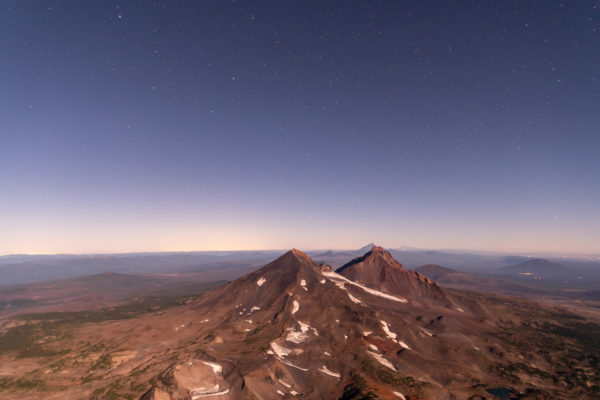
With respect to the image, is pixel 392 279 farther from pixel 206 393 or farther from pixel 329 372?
pixel 206 393

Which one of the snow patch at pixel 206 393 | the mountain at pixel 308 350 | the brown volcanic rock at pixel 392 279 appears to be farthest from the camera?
the brown volcanic rock at pixel 392 279

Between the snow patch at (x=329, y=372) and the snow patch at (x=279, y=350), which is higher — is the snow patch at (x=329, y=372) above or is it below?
below

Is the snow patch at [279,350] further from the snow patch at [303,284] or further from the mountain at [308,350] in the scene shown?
the snow patch at [303,284]

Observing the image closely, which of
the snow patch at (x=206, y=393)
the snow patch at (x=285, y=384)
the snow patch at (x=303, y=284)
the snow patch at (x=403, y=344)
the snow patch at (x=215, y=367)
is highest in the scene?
the snow patch at (x=303, y=284)

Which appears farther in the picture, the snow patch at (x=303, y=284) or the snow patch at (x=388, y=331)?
the snow patch at (x=303, y=284)

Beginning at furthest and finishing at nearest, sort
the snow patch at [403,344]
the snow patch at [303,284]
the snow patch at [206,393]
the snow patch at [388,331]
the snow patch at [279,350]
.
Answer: the snow patch at [303,284] < the snow patch at [388,331] < the snow patch at [403,344] < the snow patch at [279,350] < the snow patch at [206,393]

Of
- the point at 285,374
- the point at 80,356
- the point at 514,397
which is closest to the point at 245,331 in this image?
the point at 285,374

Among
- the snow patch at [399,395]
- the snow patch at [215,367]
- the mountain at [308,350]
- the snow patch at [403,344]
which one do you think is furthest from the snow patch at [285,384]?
the snow patch at [403,344]

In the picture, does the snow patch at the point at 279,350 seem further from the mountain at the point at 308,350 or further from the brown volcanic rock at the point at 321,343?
the mountain at the point at 308,350

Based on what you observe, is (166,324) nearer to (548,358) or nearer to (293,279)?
(293,279)

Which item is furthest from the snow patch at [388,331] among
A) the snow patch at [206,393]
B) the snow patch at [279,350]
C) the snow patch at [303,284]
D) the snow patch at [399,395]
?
the snow patch at [206,393]
